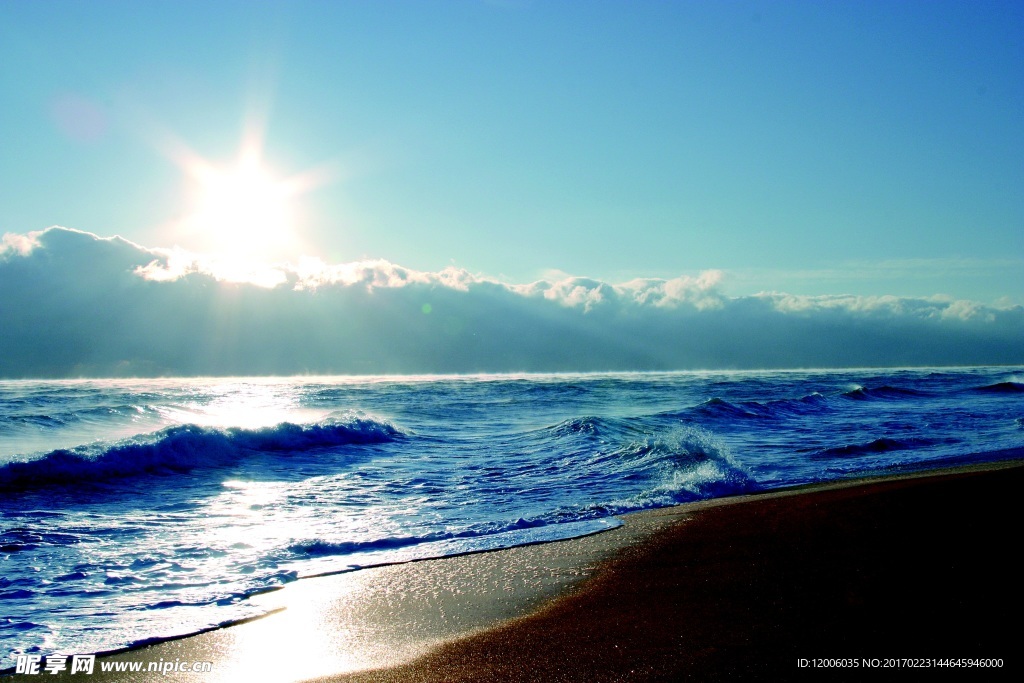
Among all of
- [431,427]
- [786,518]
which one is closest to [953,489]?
[786,518]

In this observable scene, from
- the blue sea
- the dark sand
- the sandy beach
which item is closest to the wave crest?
the blue sea

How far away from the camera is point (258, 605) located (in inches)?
216

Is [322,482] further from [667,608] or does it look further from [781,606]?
[781,606]

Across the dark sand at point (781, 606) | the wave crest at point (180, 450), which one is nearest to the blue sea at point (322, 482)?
the wave crest at point (180, 450)

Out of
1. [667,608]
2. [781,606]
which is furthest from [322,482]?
[781,606]

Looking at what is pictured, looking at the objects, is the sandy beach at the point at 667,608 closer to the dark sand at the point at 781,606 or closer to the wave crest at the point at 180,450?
the dark sand at the point at 781,606

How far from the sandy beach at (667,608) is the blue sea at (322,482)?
27.6 inches

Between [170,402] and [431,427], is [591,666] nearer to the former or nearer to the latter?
[431,427]

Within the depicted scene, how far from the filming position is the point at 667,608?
16.1 ft

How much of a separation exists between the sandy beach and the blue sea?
700mm

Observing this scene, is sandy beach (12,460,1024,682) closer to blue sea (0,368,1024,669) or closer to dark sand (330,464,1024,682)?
dark sand (330,464,1024,682)

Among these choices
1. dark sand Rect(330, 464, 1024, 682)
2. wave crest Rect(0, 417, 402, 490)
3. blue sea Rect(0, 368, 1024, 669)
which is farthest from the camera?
wave crest Rect(0, 417, 402, 490)

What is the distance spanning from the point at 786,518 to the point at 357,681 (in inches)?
208

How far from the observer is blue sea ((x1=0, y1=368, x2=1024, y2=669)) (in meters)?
5.99
